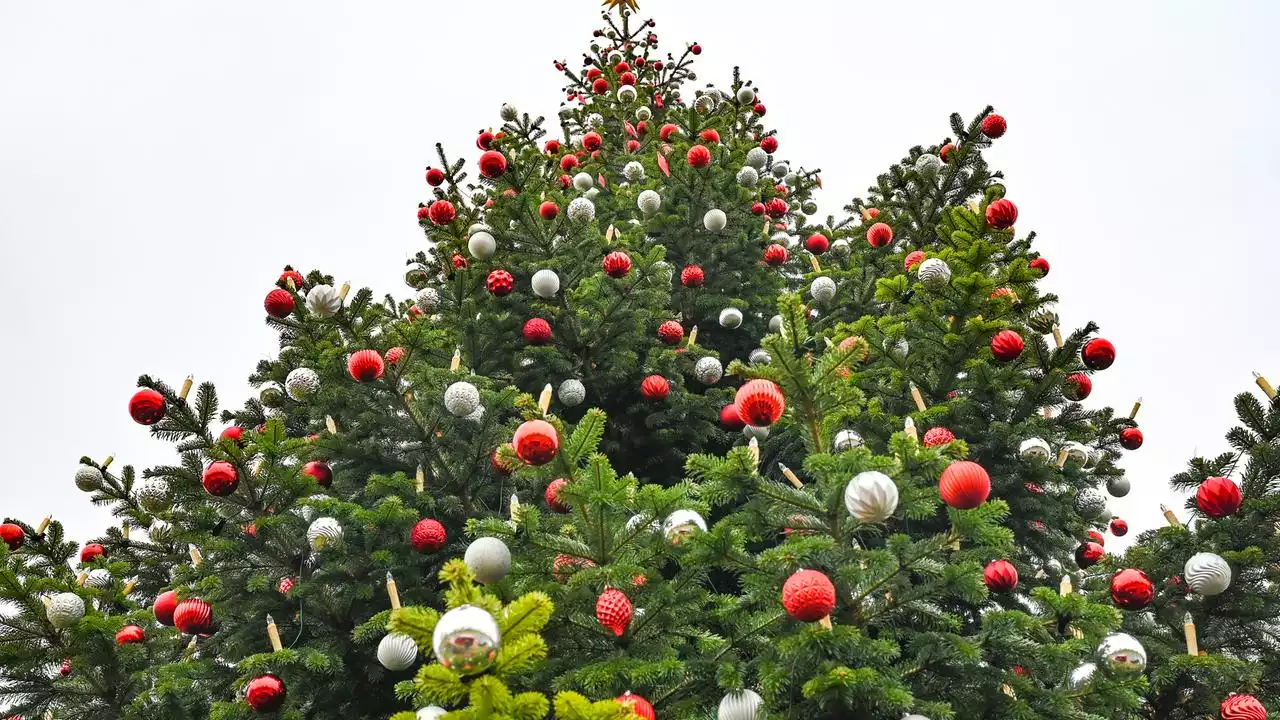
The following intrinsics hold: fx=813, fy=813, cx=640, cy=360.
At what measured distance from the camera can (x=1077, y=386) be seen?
15.5 ft

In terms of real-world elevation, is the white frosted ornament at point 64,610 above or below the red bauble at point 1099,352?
below

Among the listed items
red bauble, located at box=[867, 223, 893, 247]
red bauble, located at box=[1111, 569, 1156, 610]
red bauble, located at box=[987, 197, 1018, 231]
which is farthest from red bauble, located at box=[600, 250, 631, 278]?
red bauble, located at box=[1111, 569, 1156, 610]

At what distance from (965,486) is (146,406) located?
3.54 meters

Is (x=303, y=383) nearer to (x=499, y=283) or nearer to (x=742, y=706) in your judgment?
(x=499, y=283)

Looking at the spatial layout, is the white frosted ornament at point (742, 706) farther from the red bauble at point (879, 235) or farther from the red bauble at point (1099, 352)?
the red bauble at point (879, 235)

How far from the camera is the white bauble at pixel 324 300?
15.2 feet

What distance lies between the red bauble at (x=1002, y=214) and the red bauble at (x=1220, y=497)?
182 cm

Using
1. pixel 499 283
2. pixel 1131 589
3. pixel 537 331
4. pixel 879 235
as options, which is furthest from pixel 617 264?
pixel 1131 589

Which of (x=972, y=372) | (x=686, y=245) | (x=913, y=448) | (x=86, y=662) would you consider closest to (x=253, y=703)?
(x=86, y=662)

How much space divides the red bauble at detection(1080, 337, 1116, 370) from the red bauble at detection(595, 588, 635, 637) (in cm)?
316

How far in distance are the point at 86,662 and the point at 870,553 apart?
4.16 meters

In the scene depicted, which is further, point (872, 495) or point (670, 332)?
point (670, 332)

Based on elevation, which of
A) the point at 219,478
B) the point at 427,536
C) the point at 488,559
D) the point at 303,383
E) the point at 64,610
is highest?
the point at 303,383

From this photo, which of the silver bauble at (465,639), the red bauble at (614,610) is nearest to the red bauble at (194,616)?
the red bauble at (614,610)
